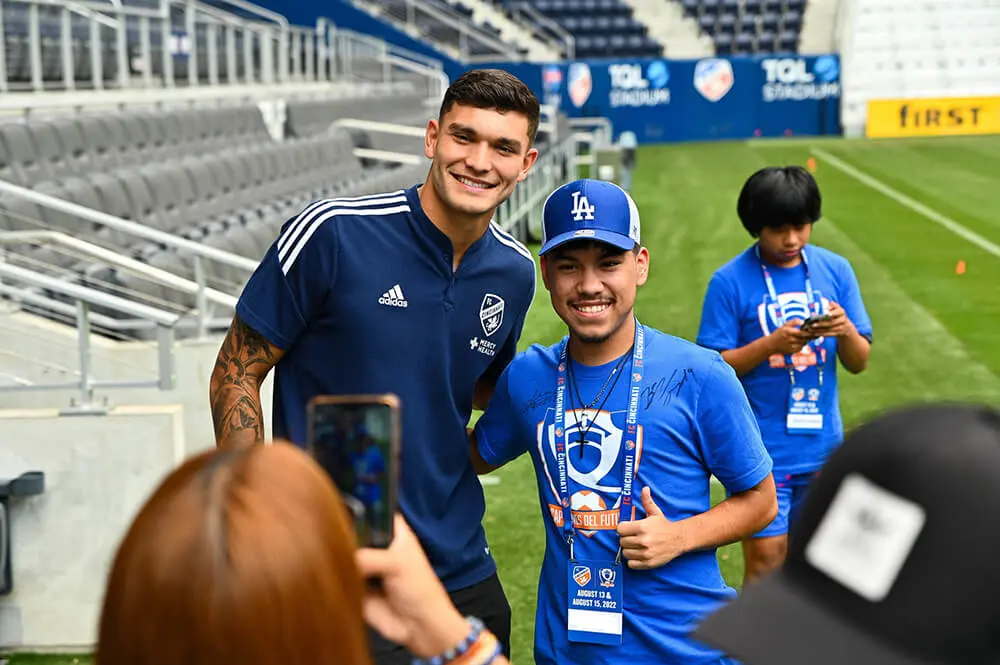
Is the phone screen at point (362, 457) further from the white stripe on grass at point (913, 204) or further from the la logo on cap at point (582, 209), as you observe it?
the white stripe on grass at point (913, 204)

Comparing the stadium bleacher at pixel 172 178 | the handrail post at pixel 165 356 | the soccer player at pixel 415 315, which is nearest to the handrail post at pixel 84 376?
the handrail post at pixel 165 356

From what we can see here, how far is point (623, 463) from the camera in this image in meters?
2.73

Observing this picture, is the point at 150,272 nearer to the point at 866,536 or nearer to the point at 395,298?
the point at 395,298

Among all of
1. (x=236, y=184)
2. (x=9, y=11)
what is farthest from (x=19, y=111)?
(x=236, y=184)

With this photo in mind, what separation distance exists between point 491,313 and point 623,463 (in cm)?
56

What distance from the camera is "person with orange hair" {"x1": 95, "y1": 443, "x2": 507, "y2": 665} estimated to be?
1.05m

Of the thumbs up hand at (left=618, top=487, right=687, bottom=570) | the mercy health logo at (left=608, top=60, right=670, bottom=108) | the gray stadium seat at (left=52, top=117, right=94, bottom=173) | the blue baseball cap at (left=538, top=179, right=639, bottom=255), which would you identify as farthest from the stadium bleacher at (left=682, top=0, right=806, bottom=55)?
the thumbs up hand at (left=618, top=487, right=687, bottom=570)

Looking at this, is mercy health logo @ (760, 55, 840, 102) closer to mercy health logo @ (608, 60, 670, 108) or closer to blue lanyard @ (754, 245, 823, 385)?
mercy health logo @ (608, 60, 670, 108)

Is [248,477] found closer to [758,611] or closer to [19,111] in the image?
[758,611]

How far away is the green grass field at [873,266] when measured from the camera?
273 inches

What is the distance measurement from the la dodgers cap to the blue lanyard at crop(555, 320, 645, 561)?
150 cm

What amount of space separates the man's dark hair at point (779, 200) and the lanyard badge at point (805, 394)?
0.21m

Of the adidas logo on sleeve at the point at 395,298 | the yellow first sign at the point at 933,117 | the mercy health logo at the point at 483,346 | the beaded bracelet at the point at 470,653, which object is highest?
the yellow first sign at the point at 933,117

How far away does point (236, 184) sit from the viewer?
1159cm
